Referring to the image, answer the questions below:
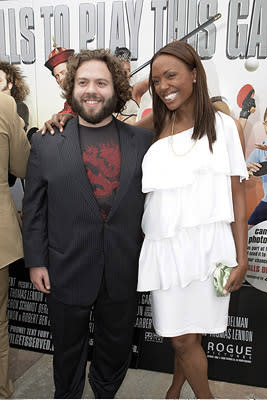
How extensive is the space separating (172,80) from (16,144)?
81cm

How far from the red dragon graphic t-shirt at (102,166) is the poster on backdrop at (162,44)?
826 millimetres

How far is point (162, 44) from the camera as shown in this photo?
6.83 ft

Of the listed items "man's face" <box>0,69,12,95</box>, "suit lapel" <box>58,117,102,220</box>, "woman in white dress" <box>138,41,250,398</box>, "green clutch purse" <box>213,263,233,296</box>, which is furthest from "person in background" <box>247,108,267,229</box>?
"man's face" <box>0,69,12,95</box>

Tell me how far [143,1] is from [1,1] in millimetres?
989

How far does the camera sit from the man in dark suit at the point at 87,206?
1444 millimetres

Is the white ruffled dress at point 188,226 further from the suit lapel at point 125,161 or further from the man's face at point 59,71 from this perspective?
the man's face at point 59,71

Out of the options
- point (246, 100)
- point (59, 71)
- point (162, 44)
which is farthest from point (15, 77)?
point (246, 100)

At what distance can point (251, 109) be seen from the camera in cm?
205

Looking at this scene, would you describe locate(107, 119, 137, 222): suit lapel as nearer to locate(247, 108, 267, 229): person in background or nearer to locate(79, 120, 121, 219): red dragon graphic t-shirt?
locate(79, 120, 121, 219): red dragon graphic t-shirt

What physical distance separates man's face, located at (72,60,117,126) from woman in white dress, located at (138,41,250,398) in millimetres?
217

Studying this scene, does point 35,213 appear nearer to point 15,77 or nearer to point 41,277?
point 41,277

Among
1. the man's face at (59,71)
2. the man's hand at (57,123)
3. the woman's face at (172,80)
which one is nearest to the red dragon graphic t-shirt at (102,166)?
the man's hand at (57,123)

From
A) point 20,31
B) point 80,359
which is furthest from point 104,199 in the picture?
point 20,31

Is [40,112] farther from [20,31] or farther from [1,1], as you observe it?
[1,1]
